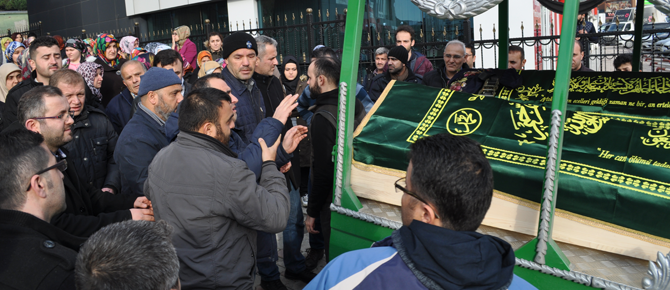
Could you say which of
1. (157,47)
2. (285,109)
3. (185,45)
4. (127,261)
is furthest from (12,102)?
(185,45)

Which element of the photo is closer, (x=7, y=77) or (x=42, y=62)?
(x=42, y=62)

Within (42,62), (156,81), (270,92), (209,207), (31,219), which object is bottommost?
(209,207)

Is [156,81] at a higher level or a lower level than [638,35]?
lower

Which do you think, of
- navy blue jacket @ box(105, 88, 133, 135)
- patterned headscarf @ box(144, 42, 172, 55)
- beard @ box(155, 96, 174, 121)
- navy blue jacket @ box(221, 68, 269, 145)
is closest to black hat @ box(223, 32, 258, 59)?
navy blue jacket @ box(221, 68, 269, 145)

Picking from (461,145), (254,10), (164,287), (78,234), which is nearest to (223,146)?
(78,234)

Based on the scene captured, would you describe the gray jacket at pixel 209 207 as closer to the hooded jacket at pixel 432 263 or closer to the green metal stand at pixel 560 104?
the hooded jacket at pixel 432 263

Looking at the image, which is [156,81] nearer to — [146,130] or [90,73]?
[146,130]

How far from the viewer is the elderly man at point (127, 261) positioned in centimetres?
123

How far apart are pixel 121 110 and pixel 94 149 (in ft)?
2.98

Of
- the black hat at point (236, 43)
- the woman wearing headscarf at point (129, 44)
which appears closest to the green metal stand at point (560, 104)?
the black hat at point (236, 43)

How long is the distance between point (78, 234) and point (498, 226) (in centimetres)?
183

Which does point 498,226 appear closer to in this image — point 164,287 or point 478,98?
point 478,98

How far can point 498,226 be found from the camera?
6.73ft

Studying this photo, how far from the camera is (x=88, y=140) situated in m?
3.48
